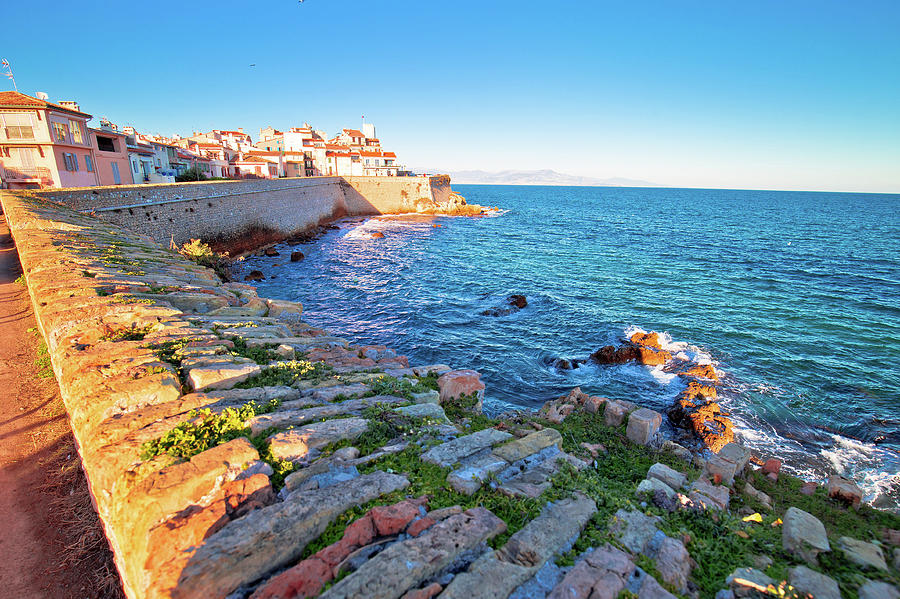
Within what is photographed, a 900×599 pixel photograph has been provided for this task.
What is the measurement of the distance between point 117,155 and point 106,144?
1504mm

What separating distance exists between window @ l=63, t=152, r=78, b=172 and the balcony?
4.84 feet

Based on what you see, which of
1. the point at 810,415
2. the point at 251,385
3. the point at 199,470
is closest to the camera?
the point at 199,470

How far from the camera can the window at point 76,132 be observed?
2917 cm

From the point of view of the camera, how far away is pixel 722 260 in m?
39.9

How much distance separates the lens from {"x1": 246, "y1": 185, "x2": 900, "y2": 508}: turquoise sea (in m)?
14.0

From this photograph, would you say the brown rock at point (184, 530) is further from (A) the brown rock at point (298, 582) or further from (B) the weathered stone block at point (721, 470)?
(B) the weathered stone block at point (721, 470)

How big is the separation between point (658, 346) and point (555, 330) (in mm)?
4852

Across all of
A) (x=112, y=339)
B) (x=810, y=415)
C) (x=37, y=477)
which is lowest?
(x=810, y=415)

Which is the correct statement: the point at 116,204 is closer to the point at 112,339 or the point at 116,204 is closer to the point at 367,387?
the point at 112,339

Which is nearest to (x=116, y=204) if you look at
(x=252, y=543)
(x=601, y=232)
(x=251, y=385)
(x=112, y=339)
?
(x=112, y=339)

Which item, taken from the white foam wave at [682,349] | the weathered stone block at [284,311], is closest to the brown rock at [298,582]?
the weathered stone block at [284,311]

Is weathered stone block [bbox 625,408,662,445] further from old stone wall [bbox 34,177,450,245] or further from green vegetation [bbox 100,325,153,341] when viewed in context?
old stone wall [bbox 34,177,450,245]

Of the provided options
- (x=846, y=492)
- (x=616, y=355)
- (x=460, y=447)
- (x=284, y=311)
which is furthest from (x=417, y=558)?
(x=616, y=355)

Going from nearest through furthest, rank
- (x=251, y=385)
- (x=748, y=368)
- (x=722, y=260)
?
(x=251, y=385), (x=748, y=368), (x=722, y=260)
